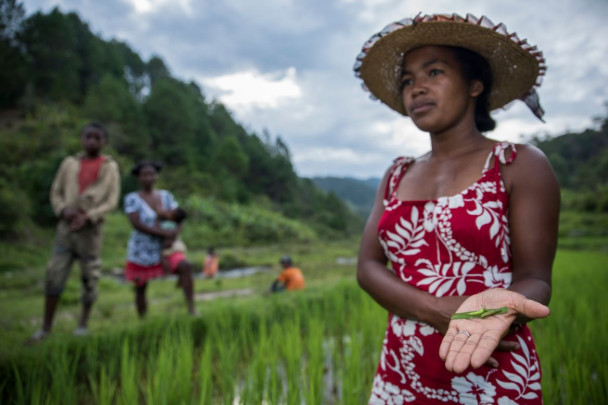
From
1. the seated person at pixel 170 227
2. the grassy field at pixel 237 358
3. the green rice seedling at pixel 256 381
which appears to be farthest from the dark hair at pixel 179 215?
the green rice seedling at pixel 256 381

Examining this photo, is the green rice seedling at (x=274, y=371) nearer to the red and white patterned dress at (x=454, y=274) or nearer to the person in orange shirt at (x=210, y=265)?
the red and white patterned dress at (x=454, y=274)

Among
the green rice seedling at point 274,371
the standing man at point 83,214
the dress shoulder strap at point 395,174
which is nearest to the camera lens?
the dress shoulder strap at point 395,174

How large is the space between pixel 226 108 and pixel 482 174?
2386 inches

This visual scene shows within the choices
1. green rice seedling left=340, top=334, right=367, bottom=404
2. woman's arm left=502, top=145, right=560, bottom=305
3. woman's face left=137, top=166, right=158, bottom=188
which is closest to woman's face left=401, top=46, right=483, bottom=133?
woman's arm left=502, top=145, right=560, bottom=305

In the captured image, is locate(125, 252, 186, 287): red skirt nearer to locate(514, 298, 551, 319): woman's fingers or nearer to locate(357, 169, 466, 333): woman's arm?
locate(357, 169, 466, 333): woman's arm

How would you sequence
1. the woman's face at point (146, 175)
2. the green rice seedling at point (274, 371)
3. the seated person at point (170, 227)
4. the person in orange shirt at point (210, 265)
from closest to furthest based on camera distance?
the green rice seedling at point (274, 371) → the seated person at point (170, 227) → the woman's face at point (146, 175) → the person in orange shirt at point (210, 265)

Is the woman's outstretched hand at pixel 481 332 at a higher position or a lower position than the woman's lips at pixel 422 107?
lower

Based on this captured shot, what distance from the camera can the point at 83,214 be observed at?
9.59 feet

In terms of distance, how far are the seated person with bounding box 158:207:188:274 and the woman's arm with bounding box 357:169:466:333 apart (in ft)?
8.70

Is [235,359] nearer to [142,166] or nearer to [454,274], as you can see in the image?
[454,274]

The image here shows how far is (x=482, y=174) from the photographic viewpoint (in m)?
0.93

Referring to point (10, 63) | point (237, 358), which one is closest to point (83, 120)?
point (10, 63)

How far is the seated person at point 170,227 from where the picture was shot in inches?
136

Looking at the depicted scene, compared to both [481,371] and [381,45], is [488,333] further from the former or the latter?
[381,45]
